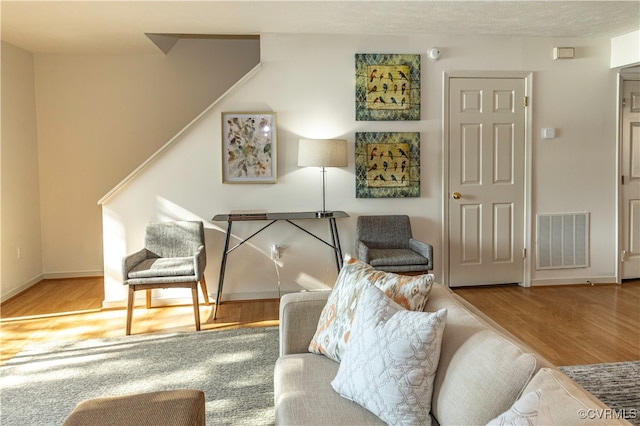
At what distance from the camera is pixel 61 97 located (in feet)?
16.9

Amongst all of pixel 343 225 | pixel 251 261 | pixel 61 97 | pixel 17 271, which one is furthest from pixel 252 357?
pixel 61 97

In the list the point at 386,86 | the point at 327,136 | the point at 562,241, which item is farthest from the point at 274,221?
the point at 562,241

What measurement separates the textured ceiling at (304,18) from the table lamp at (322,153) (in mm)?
996

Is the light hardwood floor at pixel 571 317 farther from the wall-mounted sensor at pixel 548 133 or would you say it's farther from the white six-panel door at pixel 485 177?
the wall-mounted sensor at pixel 548 133

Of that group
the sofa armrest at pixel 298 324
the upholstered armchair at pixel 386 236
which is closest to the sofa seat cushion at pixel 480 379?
the sofa armrest at pixel 298 324

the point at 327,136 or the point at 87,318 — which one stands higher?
the point at 327,136

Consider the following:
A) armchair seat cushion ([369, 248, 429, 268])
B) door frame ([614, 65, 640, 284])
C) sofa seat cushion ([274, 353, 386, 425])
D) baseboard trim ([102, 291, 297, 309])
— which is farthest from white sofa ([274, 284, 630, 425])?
door frame ([614, 65, 640, 284])

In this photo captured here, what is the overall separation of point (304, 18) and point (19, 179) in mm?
3304

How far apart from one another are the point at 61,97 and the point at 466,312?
5.09 metres

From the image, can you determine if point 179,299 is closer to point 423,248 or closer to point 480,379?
point 423,248

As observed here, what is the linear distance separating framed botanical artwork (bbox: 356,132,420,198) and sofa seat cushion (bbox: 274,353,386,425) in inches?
105

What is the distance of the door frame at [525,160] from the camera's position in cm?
451

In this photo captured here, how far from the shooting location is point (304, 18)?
3.83m

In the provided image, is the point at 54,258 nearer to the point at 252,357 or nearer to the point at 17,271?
the point at 17,271
